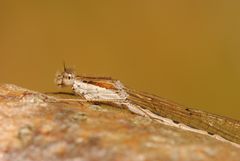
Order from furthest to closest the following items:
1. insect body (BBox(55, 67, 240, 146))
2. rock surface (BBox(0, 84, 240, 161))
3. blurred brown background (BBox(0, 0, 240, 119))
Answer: blurred brown background (BBox(0, 0, 240, 119))
insect body (BBox(55, 67, 240, 146))
rock surface (BBox(0, 84, 240, 161))

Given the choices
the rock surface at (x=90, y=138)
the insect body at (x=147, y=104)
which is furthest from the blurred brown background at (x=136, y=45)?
the rock surface at (x=90, y=138)

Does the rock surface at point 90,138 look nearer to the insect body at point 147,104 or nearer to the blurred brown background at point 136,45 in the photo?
the insect body at point 147,104

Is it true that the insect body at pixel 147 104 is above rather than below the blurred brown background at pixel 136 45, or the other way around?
below

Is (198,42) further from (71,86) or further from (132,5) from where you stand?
(71,86)

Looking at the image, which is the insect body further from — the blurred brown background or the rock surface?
the blurred brown background

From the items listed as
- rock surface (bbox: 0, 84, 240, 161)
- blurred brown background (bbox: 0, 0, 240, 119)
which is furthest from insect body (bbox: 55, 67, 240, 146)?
blurred brown background (bbox: 0, 0, 240, 119)

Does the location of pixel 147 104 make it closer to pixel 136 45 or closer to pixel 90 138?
pixel 90 138

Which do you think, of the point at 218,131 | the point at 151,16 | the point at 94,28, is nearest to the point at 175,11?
the point at 151,16
